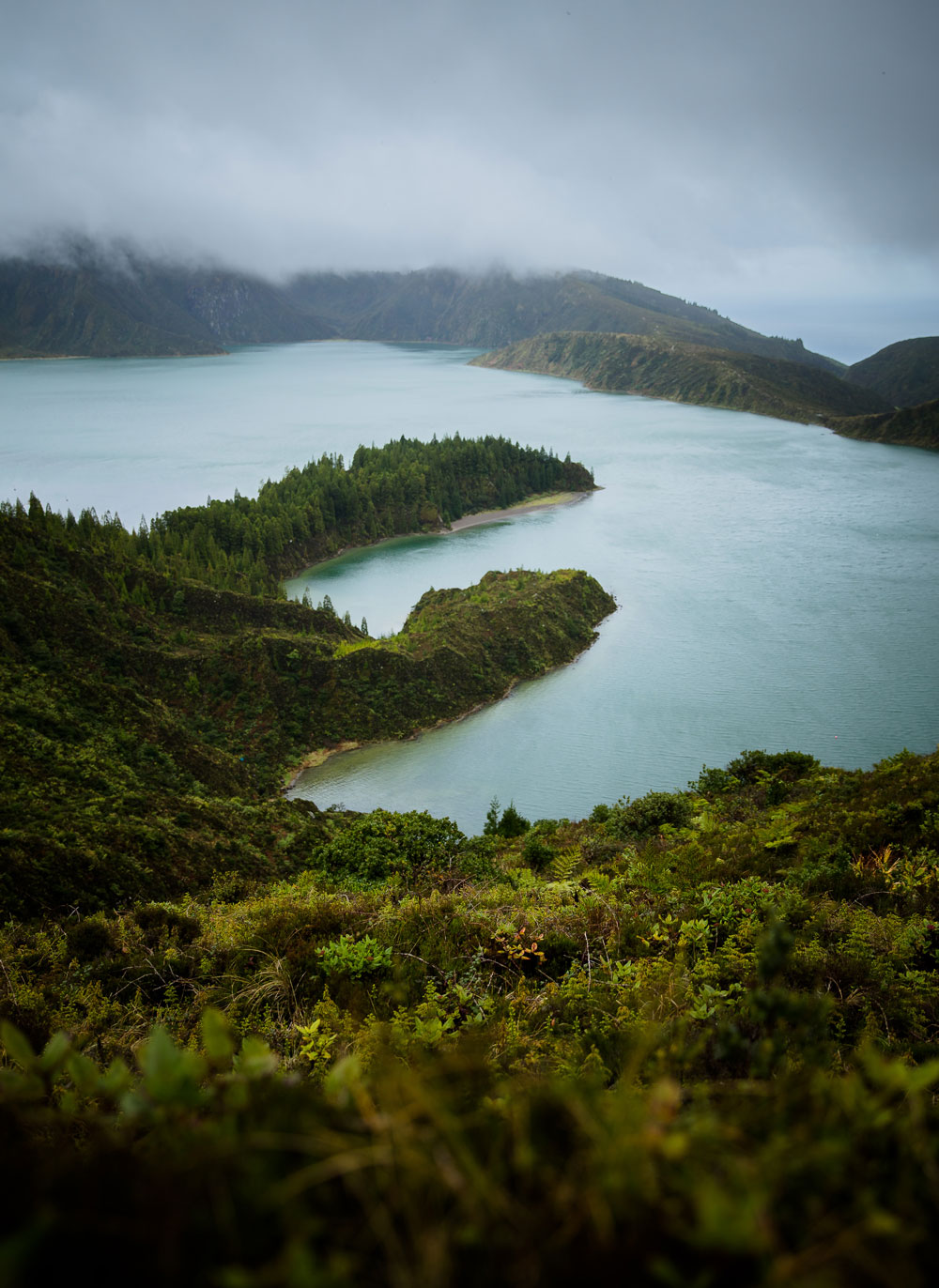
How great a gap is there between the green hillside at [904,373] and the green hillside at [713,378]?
567 inches

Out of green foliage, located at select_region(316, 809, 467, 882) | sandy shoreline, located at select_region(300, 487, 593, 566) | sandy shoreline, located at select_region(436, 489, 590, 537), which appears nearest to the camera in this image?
green foliage, located at select_region(316, 809, 467, 882)

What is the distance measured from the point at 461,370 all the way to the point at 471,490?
13953cm

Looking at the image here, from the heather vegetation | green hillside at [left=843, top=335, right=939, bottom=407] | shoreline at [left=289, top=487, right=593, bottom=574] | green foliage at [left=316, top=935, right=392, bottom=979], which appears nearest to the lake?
shoreline at [left=289, top=487, right=593, bottom=574]

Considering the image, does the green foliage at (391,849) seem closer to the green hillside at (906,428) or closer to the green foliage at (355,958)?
the green foliage at (355,958)

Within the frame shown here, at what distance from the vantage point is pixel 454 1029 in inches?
180

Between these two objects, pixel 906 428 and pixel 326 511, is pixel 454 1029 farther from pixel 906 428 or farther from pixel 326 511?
pixel 906 428

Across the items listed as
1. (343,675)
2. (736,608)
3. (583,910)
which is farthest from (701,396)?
(583,910)

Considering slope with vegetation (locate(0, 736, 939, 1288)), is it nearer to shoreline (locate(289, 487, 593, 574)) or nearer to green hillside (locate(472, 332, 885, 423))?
shoreline (locate(289, 487, 593, 574))

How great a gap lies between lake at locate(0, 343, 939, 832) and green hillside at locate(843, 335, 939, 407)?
178 ft

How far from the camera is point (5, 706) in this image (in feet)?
48.8

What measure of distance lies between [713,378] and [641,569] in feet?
341

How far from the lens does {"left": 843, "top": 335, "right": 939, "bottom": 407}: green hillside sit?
487ft

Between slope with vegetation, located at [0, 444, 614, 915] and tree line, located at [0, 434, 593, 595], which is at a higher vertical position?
tree line, located at [0, 434, 593, 595]

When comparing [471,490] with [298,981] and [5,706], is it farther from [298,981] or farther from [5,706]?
[298,981]
